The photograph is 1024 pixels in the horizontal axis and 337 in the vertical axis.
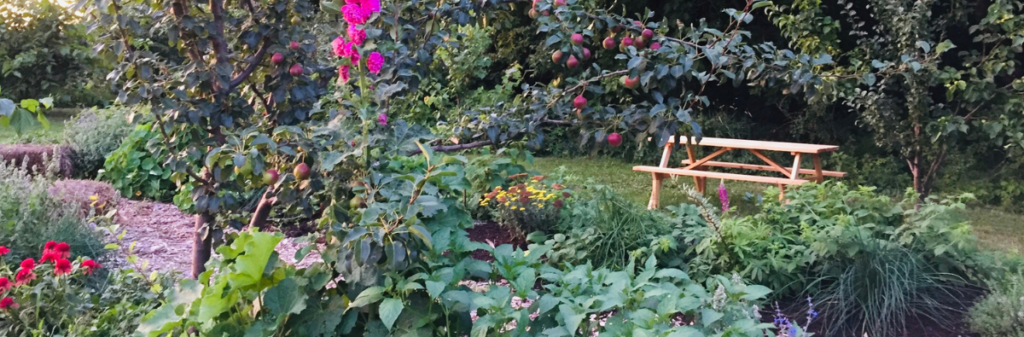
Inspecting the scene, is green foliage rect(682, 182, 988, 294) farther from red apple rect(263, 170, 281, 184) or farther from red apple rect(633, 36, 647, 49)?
red apple rect(263, 170, 281, 184)

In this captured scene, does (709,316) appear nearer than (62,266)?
Yes

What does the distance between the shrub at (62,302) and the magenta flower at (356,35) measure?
123 cm

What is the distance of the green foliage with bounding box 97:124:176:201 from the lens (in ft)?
18.0

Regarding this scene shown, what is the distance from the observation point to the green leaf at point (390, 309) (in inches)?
64.4

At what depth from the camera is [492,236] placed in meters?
4.23

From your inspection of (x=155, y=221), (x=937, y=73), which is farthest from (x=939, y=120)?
(x=155, y=221)

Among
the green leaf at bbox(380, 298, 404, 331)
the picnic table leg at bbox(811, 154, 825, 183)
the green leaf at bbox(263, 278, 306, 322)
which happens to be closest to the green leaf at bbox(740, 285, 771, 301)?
the green leaf at bbox(380, 298, 404, 331)

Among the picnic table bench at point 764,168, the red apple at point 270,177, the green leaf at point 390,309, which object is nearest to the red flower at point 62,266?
the red apple at point 270,177

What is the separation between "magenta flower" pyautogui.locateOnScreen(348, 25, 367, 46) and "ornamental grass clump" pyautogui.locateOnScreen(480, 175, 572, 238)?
2046mm

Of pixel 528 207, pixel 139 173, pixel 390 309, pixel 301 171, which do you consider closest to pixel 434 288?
pixel 390 309

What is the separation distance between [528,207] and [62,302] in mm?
2152

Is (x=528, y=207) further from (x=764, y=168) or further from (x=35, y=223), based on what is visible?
(x=764, y=168)

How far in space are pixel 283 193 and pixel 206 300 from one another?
41cm

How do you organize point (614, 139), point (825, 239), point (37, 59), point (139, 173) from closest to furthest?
point (614, 139) < point (825, 239) < point (139, 173) < point (37, 59)
